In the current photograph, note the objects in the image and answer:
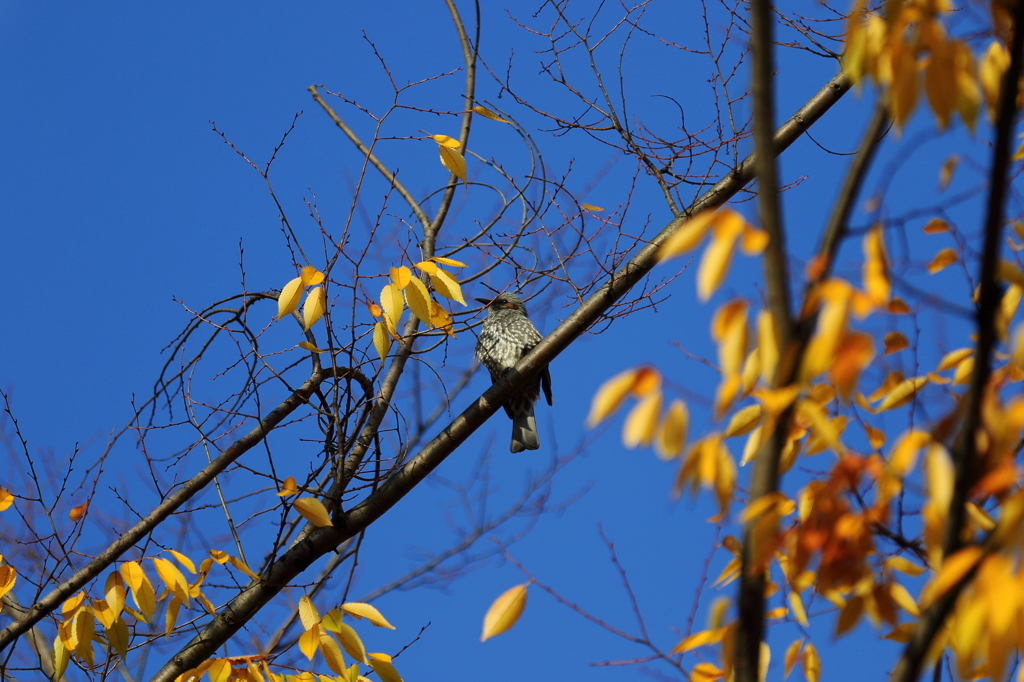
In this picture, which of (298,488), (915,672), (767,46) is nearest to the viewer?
(915,672)

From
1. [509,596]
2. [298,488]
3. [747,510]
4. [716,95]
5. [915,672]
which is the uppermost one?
[716,95]

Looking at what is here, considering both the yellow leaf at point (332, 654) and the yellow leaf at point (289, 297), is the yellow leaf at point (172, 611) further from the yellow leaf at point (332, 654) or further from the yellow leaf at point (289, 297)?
the yellow leaf at point (289, 297)

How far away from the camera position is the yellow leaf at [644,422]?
132 centimetres

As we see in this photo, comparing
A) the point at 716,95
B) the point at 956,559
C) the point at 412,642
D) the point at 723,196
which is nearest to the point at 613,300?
the point at 723,196

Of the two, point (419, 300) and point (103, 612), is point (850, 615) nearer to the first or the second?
point (419, 300)

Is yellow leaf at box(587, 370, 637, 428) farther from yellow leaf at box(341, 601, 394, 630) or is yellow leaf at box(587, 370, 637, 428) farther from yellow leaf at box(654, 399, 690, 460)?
yellow leaf at box(341, 601, 394, 630)

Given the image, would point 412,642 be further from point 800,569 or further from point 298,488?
point 800,569

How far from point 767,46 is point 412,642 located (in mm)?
2983

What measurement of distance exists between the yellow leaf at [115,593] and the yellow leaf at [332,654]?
0.65 m

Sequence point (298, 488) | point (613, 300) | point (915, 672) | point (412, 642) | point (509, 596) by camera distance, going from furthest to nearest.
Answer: point (412, 642), point (613, 300), point (298, 488), point (509, 596), point (915, 672)

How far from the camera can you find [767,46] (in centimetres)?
150

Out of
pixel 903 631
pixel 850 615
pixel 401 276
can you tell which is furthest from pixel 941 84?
pixel 401 276

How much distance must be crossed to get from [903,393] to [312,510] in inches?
72.0

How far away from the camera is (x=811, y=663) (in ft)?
6.20
